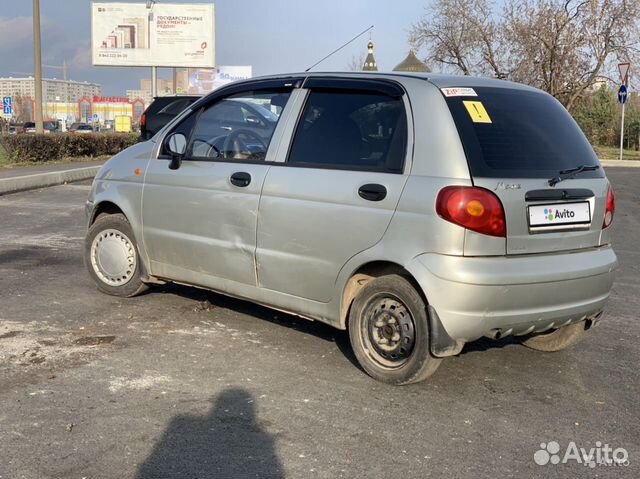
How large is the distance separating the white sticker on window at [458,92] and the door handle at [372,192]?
2.22ft

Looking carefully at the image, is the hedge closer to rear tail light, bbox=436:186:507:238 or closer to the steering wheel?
the steering wheel

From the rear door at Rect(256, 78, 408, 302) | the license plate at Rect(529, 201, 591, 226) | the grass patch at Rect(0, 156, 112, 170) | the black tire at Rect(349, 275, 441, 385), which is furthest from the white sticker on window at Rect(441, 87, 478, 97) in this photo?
the grass patch at Rect(0, 156, 112, 170)

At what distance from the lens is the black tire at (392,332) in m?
3.96

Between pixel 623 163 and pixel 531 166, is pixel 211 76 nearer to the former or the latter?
pixel 623 163

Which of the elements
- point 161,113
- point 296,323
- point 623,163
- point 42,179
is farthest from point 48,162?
point 623,163

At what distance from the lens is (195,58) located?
35.1 metres

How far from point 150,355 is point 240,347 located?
2.00 feet

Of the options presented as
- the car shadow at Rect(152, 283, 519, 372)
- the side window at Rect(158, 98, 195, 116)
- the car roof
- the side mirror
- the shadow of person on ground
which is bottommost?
the shadow of person on ground

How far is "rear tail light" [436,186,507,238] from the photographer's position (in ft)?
12.3

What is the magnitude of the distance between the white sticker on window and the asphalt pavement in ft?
5.72

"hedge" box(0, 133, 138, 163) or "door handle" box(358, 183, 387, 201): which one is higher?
"hedge" box(0, 133, 138, 163)

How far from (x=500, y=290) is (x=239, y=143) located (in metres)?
2.23

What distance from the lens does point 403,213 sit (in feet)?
12.9

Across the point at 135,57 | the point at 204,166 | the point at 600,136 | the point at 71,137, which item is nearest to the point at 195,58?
the point at 135,57
